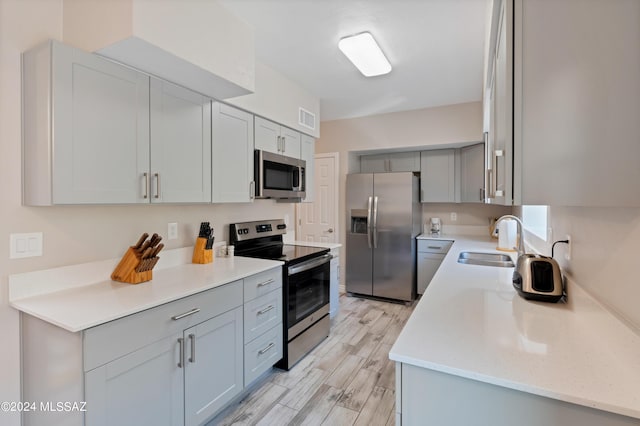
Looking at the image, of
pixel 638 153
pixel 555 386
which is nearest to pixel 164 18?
pixel 638 153

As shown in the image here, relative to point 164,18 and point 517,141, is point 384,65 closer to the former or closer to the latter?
point 164,18

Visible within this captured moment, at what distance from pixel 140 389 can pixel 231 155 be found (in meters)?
1.55

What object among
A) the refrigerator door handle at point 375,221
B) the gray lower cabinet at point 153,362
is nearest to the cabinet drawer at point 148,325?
the gray lower cabinet at point 153,362

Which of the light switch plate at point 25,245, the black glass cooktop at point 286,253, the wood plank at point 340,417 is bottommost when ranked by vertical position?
the wood plank at point 340,417

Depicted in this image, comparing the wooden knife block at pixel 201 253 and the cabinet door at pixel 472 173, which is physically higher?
the cabinet door at pixel 472 173

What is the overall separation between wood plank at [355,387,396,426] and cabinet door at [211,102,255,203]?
5.60ft

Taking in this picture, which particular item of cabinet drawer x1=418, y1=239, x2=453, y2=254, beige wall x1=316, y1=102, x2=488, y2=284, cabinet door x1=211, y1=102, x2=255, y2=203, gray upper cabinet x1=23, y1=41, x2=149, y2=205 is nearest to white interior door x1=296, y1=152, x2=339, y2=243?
beige wall x1=316, y1=102, x2=488, y2=284

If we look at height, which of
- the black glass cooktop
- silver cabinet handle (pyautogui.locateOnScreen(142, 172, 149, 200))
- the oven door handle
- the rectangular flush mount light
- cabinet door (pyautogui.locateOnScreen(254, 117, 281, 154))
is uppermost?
the rectangular flush mount light

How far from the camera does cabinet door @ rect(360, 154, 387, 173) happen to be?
448cm

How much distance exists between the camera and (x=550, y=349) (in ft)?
3.25

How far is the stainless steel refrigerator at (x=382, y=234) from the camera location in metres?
3.90

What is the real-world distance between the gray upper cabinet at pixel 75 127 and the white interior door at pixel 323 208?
9.88 feet

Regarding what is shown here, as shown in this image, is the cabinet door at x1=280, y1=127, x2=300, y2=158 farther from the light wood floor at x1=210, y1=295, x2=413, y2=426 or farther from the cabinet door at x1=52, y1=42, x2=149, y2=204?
the light wood floor at x1=210, y1=295, x2=413, y2=426

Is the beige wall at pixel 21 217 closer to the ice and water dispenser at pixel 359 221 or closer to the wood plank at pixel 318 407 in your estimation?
the wood plank at pixel 318 407
